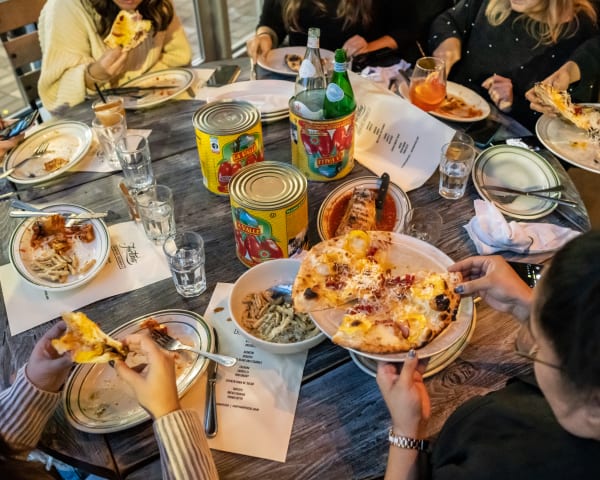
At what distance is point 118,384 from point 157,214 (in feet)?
1.60

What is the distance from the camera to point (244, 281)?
45.0 inches

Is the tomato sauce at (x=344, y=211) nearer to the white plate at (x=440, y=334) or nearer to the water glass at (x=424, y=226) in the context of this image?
the water glass at (x=424, y=226)

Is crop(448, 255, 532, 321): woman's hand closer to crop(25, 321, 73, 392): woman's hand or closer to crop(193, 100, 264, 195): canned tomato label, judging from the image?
crop(193, 100, 264, 195): canned tomato label

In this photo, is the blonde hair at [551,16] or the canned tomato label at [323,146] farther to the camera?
the blonde hair at [551,16]

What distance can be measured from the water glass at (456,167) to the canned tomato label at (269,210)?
50cm

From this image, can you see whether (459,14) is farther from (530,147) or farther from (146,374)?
(146,374)

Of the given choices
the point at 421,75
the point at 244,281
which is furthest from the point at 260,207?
the point at 421,75

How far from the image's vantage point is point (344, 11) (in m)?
2.36

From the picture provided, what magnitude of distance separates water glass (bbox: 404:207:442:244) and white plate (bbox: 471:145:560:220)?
0.65ft

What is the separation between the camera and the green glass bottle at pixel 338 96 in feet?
4.49

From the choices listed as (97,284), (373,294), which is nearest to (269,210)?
(373,294)

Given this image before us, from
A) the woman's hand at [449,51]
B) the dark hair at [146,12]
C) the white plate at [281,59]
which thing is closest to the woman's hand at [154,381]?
the white plate at [281,59]

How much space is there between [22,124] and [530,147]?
5.56 ft

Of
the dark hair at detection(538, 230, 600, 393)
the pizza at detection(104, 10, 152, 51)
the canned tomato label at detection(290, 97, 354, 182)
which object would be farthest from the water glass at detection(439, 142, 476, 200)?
the pizza at detection(104, 10, 152, 51)
